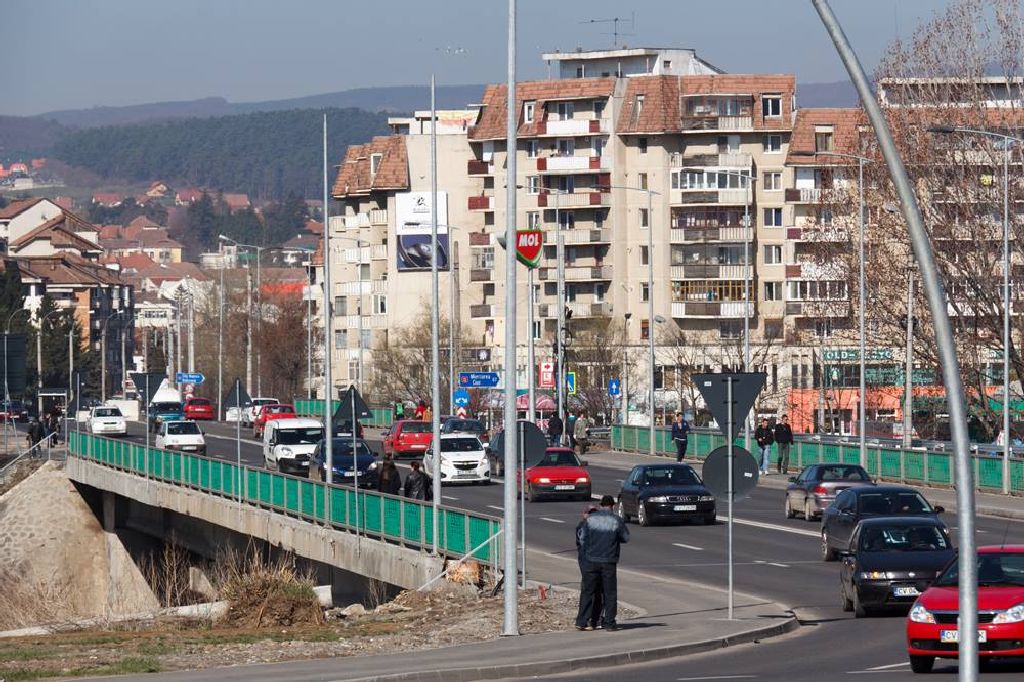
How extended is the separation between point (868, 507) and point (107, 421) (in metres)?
60.7

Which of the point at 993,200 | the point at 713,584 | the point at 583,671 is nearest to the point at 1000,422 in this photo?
the point at 993,200

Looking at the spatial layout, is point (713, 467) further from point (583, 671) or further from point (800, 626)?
point (583, 671)

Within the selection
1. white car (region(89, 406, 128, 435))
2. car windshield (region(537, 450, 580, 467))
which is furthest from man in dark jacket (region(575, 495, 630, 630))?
white car (region(89, 406, 128, 435))

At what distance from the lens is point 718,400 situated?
23.3 metres

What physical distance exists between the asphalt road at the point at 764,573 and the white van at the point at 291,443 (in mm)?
5263

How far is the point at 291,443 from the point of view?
57.7m

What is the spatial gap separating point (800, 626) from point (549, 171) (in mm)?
100968

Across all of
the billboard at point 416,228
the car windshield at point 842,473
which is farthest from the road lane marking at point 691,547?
the billboard at point 416,228

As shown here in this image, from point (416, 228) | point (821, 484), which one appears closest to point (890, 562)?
point (821, 484)

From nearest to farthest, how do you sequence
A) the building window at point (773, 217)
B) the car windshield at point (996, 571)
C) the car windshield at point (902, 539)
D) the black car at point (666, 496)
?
the car windshield at point (996, 571), the car windshield at point (902, 539), the black car at point (666, 496), the building window at point (773, 217)

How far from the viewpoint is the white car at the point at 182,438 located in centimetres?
7194

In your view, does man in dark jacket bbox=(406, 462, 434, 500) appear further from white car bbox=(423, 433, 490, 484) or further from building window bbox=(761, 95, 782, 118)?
building window bbox=(761, 95, 782, 118)

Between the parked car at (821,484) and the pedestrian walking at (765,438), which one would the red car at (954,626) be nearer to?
the parked car at (821,484)

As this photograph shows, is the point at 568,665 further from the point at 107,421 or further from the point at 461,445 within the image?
the point at 107,421
